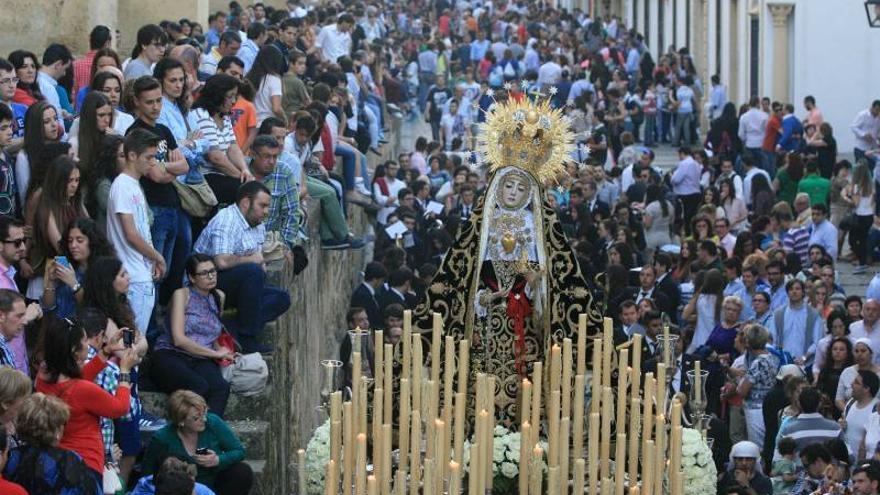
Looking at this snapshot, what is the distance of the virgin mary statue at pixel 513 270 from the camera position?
11688 millimetres

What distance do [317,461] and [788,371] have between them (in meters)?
4.99

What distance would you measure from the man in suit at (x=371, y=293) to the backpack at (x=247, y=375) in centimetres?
372

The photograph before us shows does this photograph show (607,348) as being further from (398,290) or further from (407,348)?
(398,290)

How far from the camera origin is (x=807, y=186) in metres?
22.7

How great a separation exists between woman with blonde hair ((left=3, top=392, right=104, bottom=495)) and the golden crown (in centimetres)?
321

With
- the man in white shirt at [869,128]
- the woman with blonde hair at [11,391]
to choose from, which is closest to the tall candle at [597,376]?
the woman with blonde hair at [11,391]

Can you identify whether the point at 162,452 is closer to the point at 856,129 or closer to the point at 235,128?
the point at 235,128

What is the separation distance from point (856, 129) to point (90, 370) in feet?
54.0

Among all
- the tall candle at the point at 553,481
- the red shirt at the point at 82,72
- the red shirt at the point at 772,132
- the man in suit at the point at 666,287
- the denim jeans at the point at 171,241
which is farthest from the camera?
the red shirt at the point at 772,132

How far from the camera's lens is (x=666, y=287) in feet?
57.8

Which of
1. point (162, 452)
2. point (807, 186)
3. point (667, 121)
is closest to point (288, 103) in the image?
point (807, 186)

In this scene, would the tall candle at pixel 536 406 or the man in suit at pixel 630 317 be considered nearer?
the tall candle at pixel 536 406

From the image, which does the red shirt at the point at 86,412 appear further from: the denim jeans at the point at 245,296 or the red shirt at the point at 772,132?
the red shirt at the point at 772,132

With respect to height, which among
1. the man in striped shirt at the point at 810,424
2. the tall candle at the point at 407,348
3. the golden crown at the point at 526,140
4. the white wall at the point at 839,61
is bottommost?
the man in striped shirt at the point at 810,424
